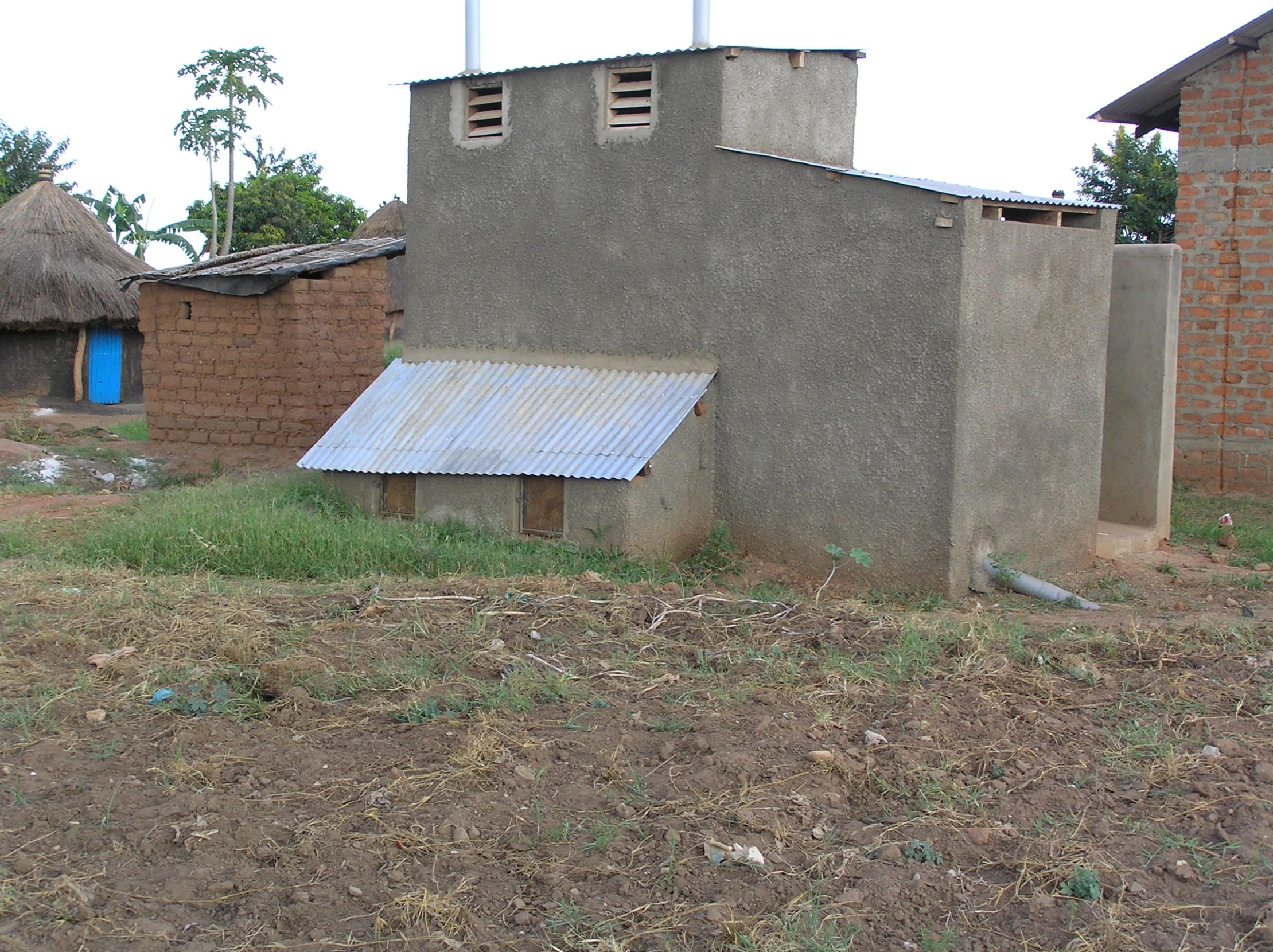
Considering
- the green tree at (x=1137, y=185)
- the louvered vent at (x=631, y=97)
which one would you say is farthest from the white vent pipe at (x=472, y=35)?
the green tree at (x=1137, y=185)

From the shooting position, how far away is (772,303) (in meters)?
8.37

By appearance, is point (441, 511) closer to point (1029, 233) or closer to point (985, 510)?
point (985, 510)

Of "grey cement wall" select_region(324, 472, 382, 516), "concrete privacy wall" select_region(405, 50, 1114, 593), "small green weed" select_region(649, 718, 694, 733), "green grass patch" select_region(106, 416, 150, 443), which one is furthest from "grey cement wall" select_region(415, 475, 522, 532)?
"green grass patch" select_region(106, 416, 150, 443)

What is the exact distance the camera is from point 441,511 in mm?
8992

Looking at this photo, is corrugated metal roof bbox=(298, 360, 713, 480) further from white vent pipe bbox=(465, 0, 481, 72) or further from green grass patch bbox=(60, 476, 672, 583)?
white vent pipe bbox=(465, 0, 481, 72)

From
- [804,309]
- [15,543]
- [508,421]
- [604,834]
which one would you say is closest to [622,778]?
[604,834]

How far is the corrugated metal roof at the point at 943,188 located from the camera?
303 inches

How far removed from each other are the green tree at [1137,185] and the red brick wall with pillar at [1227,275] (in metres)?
7.81

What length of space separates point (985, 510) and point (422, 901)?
17.6 feet

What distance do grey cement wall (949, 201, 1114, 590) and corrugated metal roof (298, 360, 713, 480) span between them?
1885mm

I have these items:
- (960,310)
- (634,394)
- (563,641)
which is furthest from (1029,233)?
(563,641)

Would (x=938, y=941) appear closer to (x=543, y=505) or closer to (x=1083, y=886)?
(x=1083, y=886)

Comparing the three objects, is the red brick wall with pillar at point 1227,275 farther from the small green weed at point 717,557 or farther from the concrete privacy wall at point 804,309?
the small green weed at point 717,557

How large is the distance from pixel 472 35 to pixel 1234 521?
24.0ft
